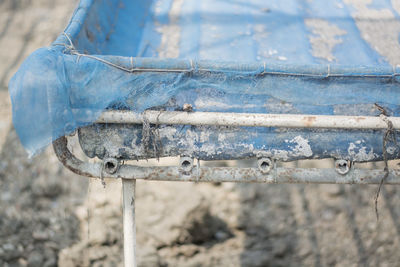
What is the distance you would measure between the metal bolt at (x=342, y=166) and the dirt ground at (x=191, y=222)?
2.57 meters

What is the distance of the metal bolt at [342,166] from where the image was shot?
76.5 inches

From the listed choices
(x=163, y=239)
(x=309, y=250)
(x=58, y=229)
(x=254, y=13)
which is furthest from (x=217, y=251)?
(x=254, y=13)

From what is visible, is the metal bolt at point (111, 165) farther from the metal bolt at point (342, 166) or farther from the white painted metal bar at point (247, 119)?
the metal bolt at point (342, 166)

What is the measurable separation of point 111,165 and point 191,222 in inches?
100

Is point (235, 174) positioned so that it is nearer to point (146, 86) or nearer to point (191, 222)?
point (146, 86)

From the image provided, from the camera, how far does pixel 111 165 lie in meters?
1.94

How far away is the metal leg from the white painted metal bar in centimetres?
36

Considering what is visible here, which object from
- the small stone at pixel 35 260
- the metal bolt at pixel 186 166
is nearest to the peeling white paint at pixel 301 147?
the metal bolt at pixel 186 166

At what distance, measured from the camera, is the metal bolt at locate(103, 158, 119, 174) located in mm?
1918

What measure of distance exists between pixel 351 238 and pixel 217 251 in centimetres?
123

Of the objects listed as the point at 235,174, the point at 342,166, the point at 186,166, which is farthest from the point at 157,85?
the point at 342,166

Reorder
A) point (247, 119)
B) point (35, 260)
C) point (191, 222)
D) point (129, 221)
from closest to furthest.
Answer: point (247, 119), point (129, 221), point (35, 260), point (191, 222)

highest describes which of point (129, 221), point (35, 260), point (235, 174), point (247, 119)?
point (247, 119)

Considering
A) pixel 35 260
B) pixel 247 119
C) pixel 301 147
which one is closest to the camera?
pixel 247 119
